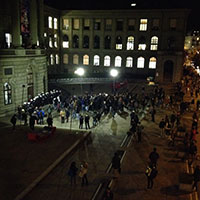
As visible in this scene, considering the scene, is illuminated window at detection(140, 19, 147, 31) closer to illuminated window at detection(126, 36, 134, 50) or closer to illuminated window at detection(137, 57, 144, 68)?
illuminated window at detection(126, 36, 134, 50)

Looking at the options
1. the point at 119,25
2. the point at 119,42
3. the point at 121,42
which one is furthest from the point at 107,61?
the point at 119,25

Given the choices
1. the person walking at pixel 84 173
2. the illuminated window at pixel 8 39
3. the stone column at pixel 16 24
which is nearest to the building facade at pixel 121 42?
the illuminated window at pixel 8 39

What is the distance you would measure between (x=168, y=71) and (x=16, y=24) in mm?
36304

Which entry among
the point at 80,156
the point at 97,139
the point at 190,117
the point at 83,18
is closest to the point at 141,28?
the point at 83,18

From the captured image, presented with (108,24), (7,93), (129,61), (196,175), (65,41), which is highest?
(108,24)

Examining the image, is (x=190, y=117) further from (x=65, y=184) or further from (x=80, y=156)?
(x=65, y=184)

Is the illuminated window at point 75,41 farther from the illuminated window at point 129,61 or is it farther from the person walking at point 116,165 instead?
the person walking at point 116,165

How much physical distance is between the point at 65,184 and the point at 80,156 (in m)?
3.96

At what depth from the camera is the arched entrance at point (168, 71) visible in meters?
55.4

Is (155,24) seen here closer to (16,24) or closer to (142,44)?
(142,44)

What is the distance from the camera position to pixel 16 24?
29.8 m

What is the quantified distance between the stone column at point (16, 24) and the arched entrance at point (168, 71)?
34848 millimetres

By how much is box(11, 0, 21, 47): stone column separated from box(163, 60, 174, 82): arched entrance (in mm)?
34848

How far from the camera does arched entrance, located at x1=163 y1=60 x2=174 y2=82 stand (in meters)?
55.4
